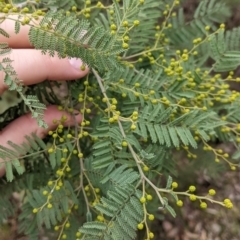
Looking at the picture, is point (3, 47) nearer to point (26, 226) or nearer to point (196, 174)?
point (26, 226)

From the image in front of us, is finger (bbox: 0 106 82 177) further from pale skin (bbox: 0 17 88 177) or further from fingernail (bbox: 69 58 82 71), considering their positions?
fingernail (bbox: 69 58 82 71)

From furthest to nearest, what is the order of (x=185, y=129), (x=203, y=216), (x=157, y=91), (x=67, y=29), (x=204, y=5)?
1. (x=203, y=216)
2. (x=204, y=5)
3. (x=157, y=91)
4. (x=185, y=129)
5. (x=67, y=29)

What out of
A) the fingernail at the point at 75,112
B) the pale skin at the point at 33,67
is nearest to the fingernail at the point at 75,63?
the pale skin at the point at 33,67

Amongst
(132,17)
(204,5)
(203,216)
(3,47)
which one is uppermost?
(3,47)

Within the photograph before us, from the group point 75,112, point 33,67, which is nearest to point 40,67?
point 33,67

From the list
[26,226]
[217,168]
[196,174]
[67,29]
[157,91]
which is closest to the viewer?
[67,29]

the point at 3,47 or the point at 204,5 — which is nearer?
the point at 3,47

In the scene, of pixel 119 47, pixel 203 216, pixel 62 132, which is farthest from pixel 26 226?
pixel 203 216

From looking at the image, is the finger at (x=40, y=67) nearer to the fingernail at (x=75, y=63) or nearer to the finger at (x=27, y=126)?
the fingernail at (x=75, y=63)
